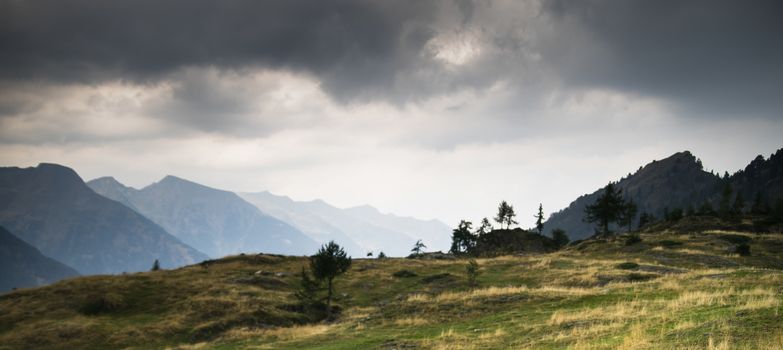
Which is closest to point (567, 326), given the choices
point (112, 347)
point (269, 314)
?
point (269, 314)

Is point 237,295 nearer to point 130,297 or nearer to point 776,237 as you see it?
point 130,297

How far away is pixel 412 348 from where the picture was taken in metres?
20.4

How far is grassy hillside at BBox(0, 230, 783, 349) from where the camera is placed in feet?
A: 55.8

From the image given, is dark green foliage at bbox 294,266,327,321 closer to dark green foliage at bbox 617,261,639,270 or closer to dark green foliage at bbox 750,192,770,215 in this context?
dark green foliage at bbox 617,261,639,270

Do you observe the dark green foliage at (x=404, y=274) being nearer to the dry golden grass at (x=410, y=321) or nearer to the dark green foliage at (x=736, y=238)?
the dry golden grass at (x=410, y=321)

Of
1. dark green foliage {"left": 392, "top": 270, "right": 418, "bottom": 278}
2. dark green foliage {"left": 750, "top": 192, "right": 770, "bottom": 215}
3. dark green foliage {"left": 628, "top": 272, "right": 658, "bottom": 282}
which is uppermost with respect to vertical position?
dark green foliage {"left": 750, "top": 192, "right": 770, "bottom": 215}

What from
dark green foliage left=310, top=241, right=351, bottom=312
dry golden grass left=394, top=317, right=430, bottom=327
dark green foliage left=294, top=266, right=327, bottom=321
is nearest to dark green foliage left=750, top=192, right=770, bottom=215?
dark green foliage left=310, top=241, right=351, bottom=312

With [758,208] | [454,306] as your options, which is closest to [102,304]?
[454,306]

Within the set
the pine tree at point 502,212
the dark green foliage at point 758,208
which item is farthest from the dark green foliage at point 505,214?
the dark green foliage at point 758,208

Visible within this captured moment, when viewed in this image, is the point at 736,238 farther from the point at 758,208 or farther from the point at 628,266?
the point at 758,208

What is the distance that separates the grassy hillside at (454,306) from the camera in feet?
55.8

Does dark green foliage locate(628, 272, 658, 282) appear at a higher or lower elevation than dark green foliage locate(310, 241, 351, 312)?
lower

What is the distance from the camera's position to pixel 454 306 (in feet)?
105

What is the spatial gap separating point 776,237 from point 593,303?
57.9 m
